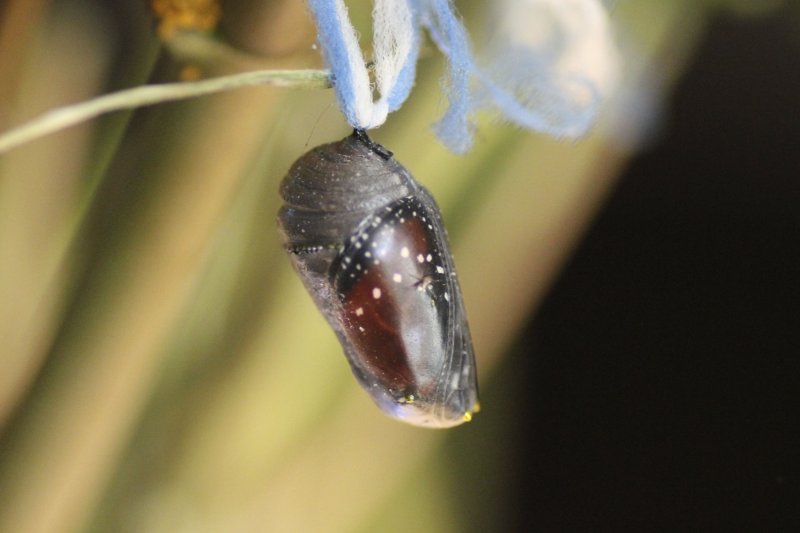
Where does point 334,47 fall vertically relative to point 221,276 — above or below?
above

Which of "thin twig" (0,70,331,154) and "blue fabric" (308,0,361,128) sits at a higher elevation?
"blue fabric" (308,0,361,128)

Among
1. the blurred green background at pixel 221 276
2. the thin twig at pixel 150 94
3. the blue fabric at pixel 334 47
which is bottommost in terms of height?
the blurred green background at pixel 221 276

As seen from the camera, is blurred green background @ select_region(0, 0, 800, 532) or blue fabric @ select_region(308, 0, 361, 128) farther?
blurred green background @ select_region(0, 0, 800, 532)

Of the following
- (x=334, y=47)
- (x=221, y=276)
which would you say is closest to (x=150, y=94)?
(x=334, y=47)

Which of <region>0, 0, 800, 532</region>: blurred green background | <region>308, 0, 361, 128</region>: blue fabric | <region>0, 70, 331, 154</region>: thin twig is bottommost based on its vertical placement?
<region>0, 0, 800, 532</region>: blurred green background

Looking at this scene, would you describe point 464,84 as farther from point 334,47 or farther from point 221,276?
point 221,276

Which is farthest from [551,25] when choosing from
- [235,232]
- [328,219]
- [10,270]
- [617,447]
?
[617,447]
